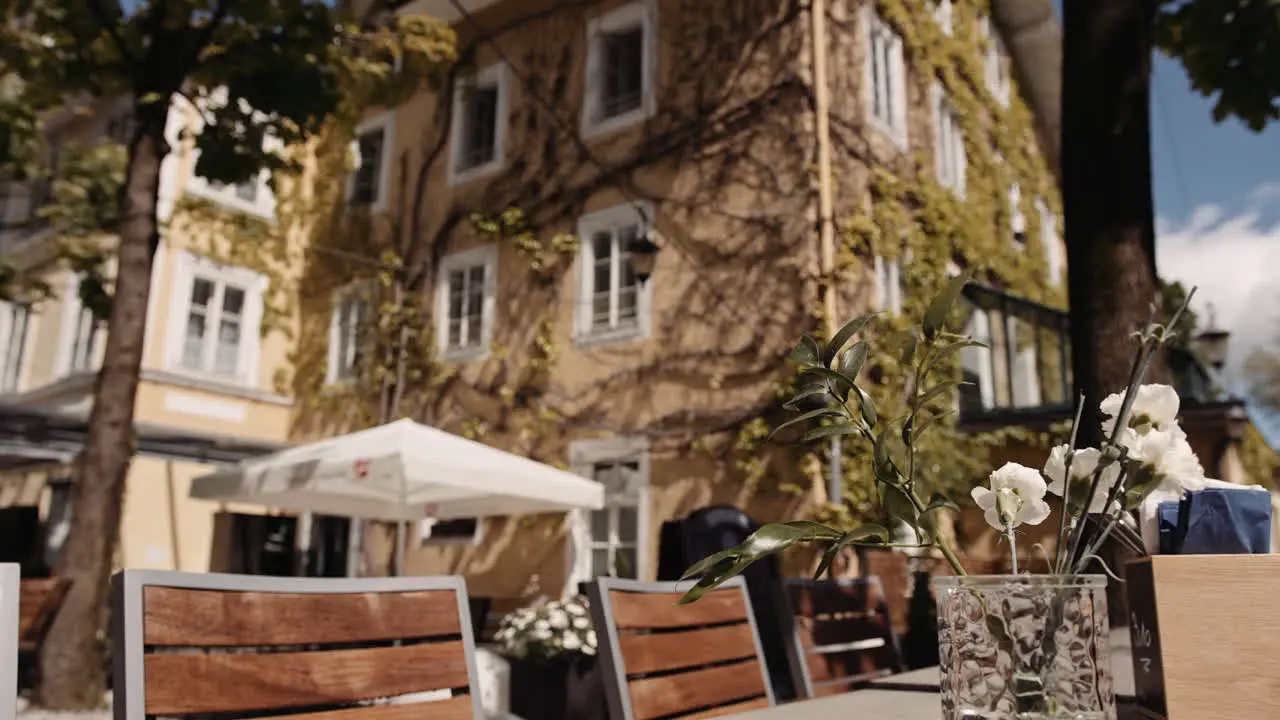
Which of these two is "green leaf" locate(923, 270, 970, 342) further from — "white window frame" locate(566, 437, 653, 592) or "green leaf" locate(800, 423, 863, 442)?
"white window frame" locate(566, 437, 653, 592)

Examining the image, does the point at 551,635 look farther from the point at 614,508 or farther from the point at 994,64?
the point at 994,64

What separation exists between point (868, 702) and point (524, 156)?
10544mm

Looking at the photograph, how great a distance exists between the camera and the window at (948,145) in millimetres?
11938

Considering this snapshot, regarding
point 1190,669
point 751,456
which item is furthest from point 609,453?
point 1190,669

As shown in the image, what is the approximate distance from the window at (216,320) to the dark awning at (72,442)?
3.69ft

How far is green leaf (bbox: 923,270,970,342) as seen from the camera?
119cm

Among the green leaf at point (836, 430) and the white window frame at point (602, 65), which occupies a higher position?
the white window frame at point (602, 65)

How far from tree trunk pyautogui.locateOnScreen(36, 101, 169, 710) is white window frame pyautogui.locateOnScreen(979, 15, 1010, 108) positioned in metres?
11.1

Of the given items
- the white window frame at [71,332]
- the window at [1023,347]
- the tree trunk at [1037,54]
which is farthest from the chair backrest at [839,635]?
the tree trunk at [1037,54]

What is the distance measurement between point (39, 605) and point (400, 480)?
240 centimetres

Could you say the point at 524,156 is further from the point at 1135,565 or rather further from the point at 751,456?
the point at 1135,565

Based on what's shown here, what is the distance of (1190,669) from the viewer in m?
1.34

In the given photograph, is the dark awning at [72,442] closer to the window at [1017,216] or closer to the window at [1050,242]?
the window at [1017,216]

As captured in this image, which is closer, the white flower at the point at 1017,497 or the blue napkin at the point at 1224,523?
the white flower at the point at 1017,497
